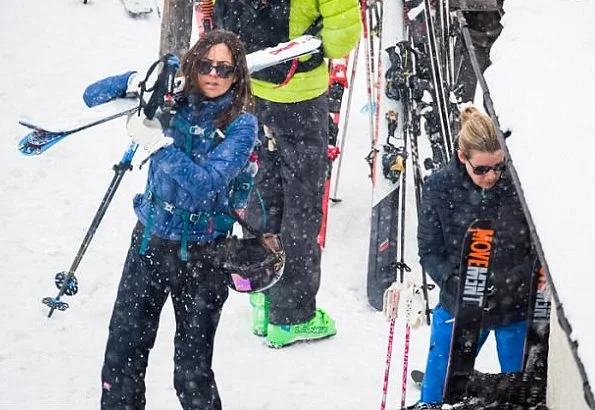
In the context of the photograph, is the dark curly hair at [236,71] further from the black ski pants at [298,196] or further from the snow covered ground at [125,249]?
the black ski pants at [298,196]

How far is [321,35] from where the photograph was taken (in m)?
5.71

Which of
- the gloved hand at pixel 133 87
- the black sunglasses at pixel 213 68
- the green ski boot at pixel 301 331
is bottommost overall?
the green ski boot at pixel 301 331

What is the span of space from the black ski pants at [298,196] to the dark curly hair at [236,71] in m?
1.26

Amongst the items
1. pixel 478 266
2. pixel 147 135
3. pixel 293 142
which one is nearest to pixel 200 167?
pixel 147 135

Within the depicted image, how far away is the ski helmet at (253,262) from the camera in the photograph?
183 inches

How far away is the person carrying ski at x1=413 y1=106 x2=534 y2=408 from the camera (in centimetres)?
427

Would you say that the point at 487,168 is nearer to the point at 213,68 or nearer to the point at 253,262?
the point at 253,262

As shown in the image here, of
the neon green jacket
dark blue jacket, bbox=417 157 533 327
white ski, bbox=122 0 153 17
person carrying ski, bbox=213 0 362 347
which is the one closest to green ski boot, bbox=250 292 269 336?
person carrying ski, bbox=213 0 362 347

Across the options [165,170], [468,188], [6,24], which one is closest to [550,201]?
[468,188]

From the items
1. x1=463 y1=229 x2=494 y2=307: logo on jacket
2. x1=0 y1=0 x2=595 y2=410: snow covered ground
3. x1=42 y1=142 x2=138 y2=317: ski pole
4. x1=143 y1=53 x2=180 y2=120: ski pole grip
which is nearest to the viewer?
x1=0 y1=0 x2=595 y2=410: snow covered ground

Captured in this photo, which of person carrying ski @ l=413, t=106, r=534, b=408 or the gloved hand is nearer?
person carrying ski @ l=413, t=106, r=534, b=408

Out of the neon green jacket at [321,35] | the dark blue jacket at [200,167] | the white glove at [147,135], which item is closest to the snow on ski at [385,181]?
the neon green jacket at [321,35]

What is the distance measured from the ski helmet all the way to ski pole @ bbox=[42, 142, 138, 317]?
1.10m

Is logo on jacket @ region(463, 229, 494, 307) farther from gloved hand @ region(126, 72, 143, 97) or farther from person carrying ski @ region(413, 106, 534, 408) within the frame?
gloved hand @ region(126, 72, 143, 97)
